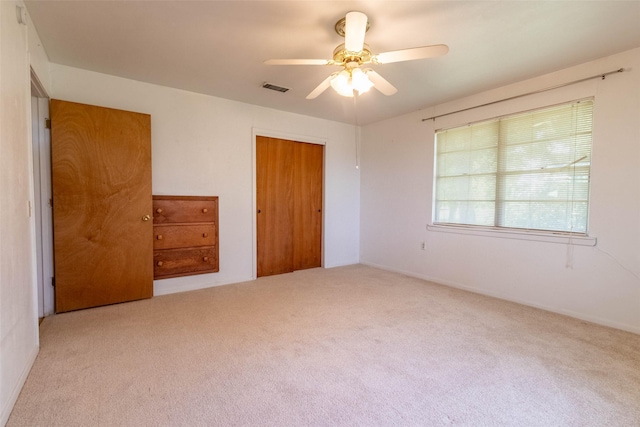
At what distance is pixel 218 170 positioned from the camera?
3775mm

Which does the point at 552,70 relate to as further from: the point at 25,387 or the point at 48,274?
the point at 48,274

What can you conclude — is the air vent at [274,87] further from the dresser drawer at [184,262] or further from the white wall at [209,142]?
the dresser drawer at [184,262]

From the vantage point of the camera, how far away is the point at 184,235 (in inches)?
138

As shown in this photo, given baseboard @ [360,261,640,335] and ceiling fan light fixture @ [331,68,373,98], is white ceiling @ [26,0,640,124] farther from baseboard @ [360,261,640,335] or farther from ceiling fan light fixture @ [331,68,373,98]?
baseboard @ [360,261,640,335]

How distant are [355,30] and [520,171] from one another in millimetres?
2543

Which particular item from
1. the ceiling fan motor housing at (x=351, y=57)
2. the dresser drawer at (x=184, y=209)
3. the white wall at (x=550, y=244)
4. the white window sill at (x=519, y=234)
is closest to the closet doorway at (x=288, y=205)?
the dresser drawer at (x=184, y=209)

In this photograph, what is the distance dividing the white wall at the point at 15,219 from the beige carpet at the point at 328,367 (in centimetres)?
20

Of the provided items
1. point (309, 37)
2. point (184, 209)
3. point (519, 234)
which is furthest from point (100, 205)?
point (519, 234)

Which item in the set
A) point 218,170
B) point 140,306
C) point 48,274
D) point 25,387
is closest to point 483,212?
point 218,170

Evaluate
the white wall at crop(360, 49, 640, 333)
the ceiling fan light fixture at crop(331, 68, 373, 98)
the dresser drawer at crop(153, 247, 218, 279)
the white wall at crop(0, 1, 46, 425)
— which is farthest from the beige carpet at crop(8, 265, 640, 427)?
the ceiling fan light fixture at crop(331, 68, 373, 98)

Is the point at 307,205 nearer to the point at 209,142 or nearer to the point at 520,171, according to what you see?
the point at 209,142

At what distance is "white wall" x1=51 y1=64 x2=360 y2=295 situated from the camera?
3.12 metres

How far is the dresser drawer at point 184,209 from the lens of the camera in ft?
11.0

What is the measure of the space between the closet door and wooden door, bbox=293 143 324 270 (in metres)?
0.09
